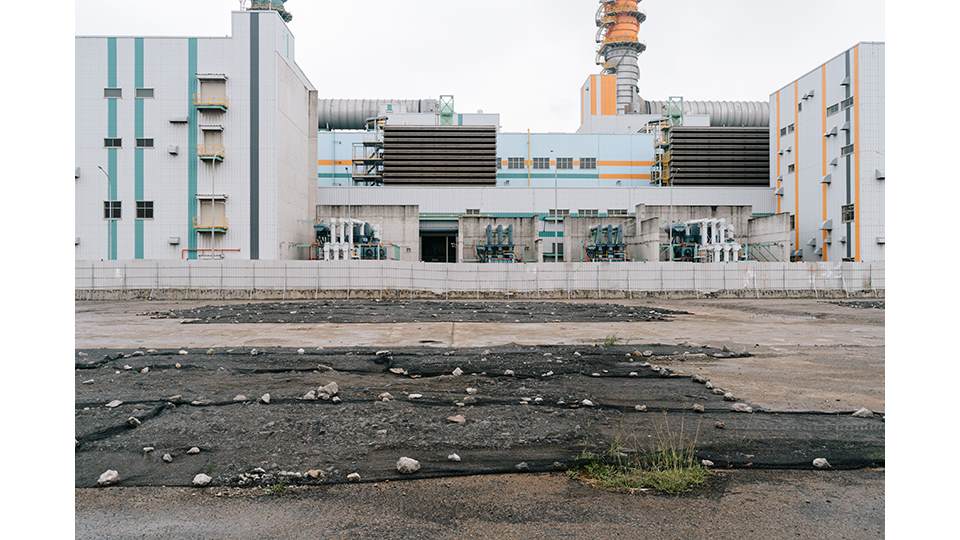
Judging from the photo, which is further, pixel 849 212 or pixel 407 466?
pixel 849 212

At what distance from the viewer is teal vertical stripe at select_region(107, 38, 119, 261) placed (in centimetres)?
3594

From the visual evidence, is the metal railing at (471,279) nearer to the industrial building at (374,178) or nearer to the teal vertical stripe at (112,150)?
the industrial building at (374,178)

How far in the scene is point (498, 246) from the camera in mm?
40000

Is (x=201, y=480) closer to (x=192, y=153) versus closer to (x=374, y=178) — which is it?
(x=192, y=153)

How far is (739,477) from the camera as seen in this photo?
171 inches

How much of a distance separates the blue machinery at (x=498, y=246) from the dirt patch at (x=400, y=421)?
1218 inches

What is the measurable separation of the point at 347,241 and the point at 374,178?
43.6 ft

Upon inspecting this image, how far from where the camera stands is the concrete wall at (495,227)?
134 ft

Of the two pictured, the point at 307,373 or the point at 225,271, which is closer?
the point at 307,373

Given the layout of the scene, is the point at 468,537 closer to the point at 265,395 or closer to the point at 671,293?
the point at 265,395

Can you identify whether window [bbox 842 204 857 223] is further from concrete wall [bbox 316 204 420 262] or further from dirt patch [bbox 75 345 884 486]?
dirt patch [bbox 75 345 884 486]

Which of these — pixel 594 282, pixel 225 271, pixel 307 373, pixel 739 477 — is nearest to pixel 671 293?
pixel 594 282

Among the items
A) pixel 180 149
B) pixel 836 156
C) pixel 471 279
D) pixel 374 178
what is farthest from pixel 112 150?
pixel 836 156

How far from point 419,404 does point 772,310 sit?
1963 centimetres
